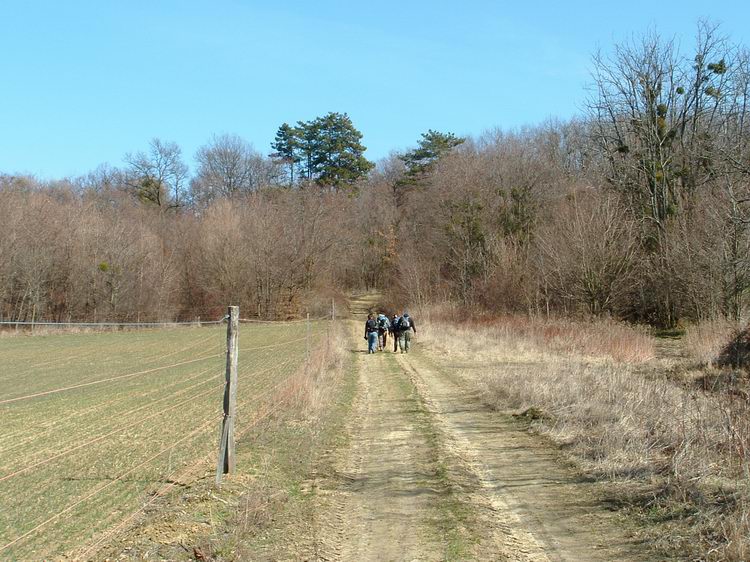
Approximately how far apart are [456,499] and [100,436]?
7.58 m

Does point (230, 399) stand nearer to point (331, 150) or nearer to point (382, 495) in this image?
point (382, 495)

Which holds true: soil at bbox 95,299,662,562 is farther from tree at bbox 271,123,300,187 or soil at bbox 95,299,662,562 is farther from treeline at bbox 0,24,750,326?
tree at bbox 271,123,300,187

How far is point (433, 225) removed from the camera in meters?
58.2

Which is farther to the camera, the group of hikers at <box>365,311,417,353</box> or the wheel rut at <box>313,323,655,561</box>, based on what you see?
the group of hikers at <box>365,311,417,353</box>

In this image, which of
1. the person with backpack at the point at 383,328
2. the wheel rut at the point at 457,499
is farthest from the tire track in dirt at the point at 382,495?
the person with backpack at the point at 383,328

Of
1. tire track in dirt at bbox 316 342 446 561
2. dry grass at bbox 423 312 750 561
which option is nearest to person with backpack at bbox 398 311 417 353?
dry grass at bbox 423 312 750 561

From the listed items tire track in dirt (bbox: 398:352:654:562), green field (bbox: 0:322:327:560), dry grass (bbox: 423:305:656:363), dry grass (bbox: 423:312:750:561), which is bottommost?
green field (bbox: 0:322:327:560)

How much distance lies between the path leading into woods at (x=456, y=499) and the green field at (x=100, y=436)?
230 centimetres

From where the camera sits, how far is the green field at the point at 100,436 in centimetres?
776

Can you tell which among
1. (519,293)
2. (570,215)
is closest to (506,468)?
(570,215)

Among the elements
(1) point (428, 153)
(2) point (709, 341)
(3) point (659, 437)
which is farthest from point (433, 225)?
(3) point (659, 437)

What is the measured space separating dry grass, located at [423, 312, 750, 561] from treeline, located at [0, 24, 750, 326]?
270 inches

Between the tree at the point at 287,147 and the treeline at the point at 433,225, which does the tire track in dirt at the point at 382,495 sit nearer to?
the treeline at the point at 433,225

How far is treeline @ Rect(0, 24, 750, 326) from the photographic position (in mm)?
37125
